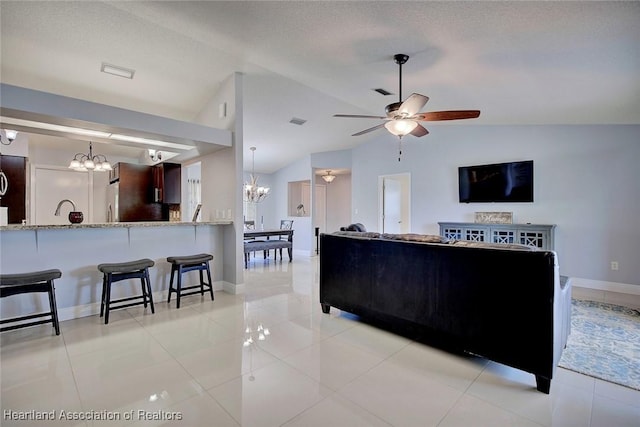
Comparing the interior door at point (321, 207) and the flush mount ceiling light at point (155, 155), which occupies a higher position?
the flush mount ceiling light at point (155, 155)

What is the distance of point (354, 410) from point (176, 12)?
11.3 ft

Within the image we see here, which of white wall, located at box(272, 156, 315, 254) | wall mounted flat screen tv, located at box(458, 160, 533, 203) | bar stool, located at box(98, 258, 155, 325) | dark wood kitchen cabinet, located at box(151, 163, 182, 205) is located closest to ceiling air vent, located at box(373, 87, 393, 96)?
wall mounted flat screen tv, located at box(458, 160, 533, 203)

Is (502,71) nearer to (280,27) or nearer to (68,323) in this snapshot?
(280,27)

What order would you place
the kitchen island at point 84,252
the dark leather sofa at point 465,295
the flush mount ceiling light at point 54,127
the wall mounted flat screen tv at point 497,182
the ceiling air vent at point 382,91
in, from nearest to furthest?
1. the dark leather sofa at point 465,295
2. the kitchen island at point 84,252
3. the flush mount ceiling light at point 54,127
4. the ceiling air vent at point 382,91
5. the wall mounted flat screen tv at point 497,182

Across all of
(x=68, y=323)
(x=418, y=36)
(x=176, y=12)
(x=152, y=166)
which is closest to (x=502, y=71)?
(x=418, y=36)

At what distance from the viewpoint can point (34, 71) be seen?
350 cm

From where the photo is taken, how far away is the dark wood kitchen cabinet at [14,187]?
15.0 ft

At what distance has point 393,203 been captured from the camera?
6.97 metres

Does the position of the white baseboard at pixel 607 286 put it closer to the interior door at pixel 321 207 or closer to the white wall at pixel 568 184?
the white wall at pixel 568 184

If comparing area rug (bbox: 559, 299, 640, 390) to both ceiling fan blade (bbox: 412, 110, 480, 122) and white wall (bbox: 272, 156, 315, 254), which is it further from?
white wall (bbox: 272, 156, 315, 254)

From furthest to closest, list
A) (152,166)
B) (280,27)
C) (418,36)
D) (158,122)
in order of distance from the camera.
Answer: (152,166) < (158,122) < (280,27) < (418,36)

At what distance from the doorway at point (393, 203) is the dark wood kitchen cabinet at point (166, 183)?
14.5 feet

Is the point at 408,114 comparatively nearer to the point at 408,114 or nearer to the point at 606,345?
the point at 408,114

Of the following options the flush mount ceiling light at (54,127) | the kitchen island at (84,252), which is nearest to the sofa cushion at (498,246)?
the kitchen island at (84,252)
